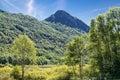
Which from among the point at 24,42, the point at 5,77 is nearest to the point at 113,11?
the point at 24,42

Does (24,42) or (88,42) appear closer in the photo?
(88,42)

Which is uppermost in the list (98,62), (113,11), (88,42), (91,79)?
(113,11)

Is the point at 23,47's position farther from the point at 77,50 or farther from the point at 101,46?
the point at 101,46

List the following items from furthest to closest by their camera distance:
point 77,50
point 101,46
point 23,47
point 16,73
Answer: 1. point 16,73
2. point 23,47
3. point 77,50
4. point 101,46

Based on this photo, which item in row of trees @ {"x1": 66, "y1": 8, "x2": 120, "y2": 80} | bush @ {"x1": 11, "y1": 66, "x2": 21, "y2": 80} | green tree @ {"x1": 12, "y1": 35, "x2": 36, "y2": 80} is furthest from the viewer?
bush @ {"x1": 11, "y1": 66, "x2": 21, "y2": 80}

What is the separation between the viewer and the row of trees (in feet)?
229

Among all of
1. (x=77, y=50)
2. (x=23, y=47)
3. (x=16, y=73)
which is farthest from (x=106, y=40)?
(x=16, y=73)

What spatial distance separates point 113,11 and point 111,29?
5.28m

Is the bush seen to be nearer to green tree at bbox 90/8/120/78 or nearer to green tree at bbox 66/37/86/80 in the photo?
green tree at bbox 66/37/86/80

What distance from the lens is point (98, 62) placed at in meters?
70.2

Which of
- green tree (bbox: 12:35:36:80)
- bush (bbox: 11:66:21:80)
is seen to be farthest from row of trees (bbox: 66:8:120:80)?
bush (bbox: 11:66:21:80)

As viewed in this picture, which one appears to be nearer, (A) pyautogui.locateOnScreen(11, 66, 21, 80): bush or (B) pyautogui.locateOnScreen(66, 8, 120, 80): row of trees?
(B) pyautogui.locateOnScreen(66, 8, 120, 80): row of trees

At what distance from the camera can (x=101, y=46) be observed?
235 ft

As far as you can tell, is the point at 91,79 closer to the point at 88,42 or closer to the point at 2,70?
the point at 88,42
